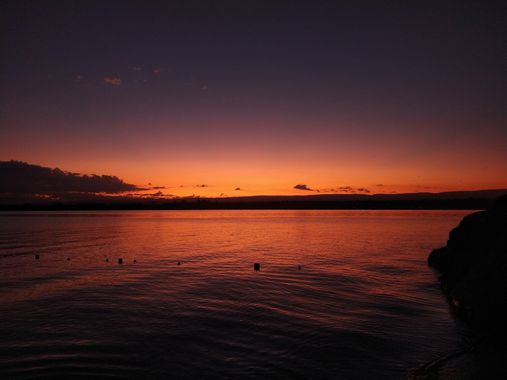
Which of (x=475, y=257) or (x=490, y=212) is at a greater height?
(x=490, y=212)

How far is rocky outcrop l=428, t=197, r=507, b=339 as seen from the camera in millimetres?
10807

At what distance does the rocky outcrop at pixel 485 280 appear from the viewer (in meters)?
10.8

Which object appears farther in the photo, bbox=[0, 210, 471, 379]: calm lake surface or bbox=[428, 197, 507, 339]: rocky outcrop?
bbox=[428, 197, 507, 339]: rocky outcrop

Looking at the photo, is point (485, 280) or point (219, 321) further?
point (219, 321)

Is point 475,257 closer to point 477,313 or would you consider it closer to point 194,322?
point 477,313

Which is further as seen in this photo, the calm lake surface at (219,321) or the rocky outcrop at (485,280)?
the rocky outcrop at (485,280)

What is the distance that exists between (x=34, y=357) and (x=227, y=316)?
6431 millimetres

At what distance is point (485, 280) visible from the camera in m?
11.8

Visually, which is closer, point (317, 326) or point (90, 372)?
point (90, 372)

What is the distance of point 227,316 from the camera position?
13.6m

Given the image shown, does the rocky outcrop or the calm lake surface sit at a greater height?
the rocky outcrop

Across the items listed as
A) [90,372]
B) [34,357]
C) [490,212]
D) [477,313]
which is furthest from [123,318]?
[490,212]

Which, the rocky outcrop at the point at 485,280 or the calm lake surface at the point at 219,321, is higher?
the rocky outcrop at the point at 485,280

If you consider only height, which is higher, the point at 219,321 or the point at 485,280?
the point at 485,280
